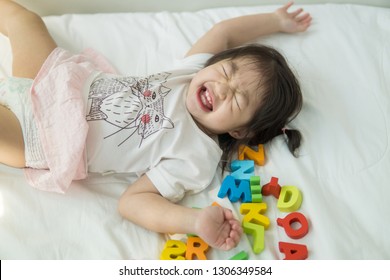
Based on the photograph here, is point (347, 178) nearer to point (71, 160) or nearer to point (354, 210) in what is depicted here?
point (354, 210)

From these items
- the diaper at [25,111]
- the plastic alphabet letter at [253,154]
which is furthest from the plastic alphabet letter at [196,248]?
the diaper at [25,111]

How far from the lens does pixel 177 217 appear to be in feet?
2.99

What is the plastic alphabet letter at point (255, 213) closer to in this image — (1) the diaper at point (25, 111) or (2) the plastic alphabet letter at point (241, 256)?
A: (2) the plastic alphabet letter at point (241, 256)

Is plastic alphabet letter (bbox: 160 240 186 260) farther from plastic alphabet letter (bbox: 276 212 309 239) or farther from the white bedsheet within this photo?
plastic alphabet letter (bbox: 276 212 309 239)

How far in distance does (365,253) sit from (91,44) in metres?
0.95

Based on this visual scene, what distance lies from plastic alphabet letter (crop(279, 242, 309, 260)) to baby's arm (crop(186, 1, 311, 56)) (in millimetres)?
593

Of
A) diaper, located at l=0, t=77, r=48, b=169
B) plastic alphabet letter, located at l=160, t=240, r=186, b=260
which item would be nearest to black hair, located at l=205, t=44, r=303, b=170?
plastic alphabet letter, located at l=160, t=240, r=186, b=260

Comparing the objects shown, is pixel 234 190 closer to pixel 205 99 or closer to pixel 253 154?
pixel 253 154

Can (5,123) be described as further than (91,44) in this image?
No

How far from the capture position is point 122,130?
103 centimetres

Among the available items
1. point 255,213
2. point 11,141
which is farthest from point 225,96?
point 11,141

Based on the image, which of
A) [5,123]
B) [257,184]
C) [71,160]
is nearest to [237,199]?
[257,184]

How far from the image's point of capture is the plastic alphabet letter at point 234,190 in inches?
38.4

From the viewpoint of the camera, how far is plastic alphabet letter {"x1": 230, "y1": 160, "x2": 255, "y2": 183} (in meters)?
1.01
